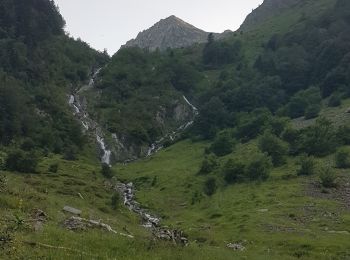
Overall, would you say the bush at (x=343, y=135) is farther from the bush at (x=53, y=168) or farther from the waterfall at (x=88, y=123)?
the waterfall at (x=88, y=123)

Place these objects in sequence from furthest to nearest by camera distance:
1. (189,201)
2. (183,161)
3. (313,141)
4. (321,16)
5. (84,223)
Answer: (321,16) < (183,161) < (313,141) < (189,201) < (84,223)

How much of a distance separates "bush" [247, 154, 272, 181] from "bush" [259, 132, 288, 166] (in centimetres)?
785

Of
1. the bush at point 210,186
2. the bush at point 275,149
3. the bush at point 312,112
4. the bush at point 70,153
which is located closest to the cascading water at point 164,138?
the bush at point 70,153

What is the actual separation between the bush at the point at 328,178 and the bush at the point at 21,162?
3981 cm

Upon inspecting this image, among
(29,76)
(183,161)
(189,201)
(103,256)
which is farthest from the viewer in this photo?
(29,76)

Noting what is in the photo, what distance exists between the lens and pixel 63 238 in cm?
2638

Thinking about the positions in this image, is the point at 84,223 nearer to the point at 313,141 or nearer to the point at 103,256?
the point at 103,256

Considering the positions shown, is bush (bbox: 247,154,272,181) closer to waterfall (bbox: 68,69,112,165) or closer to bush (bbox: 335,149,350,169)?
bush (bbox: 335,149,350,169)

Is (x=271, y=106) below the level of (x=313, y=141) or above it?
above

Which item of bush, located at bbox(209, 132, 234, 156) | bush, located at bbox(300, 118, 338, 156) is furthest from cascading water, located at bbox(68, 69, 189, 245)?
bush, located at bbox(300, 118, 338, 156)

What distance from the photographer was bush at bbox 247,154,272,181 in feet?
249

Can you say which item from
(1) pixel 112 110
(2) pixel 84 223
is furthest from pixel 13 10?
(2) pixel 84 223

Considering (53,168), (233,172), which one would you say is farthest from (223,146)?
(53,168)

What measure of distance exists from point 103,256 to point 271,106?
405 feet
